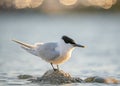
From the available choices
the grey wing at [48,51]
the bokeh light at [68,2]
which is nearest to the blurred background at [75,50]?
the bokeh light at [68,2]

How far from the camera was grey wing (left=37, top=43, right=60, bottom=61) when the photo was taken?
41.7 ft

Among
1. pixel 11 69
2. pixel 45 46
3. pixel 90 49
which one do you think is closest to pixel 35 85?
pixel 45 46

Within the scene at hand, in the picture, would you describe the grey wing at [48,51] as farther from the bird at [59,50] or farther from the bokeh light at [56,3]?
the bokeh light at [56,3]

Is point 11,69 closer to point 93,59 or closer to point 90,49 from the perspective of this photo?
point 93,59

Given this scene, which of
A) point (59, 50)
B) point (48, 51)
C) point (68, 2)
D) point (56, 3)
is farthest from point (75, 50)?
point (56, 3)

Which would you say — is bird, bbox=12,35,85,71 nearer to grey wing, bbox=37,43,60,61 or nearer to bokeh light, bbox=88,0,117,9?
grey wing, bbox=37,43,60,61

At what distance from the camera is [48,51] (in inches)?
505

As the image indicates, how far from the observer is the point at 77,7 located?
48688 millimetres

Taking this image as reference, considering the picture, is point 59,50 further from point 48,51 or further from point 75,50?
point 75,50

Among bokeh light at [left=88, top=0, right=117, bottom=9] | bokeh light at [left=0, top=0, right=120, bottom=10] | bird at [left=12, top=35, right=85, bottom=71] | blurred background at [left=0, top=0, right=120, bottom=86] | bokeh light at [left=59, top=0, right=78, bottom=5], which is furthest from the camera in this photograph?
bokeh light at [left=59, top=0, right=78, bottom=5]

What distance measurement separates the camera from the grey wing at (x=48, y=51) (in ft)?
41.7

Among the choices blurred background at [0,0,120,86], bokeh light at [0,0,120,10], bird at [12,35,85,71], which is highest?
bokeh light at [0,0,120,10]

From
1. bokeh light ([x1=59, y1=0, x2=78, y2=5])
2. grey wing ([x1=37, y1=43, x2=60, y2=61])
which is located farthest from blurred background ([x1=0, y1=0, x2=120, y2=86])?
grey wing ([x1=37, y1=43, x2=60, y2=61])

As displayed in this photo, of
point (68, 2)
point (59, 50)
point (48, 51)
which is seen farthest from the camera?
point (68, 2)
